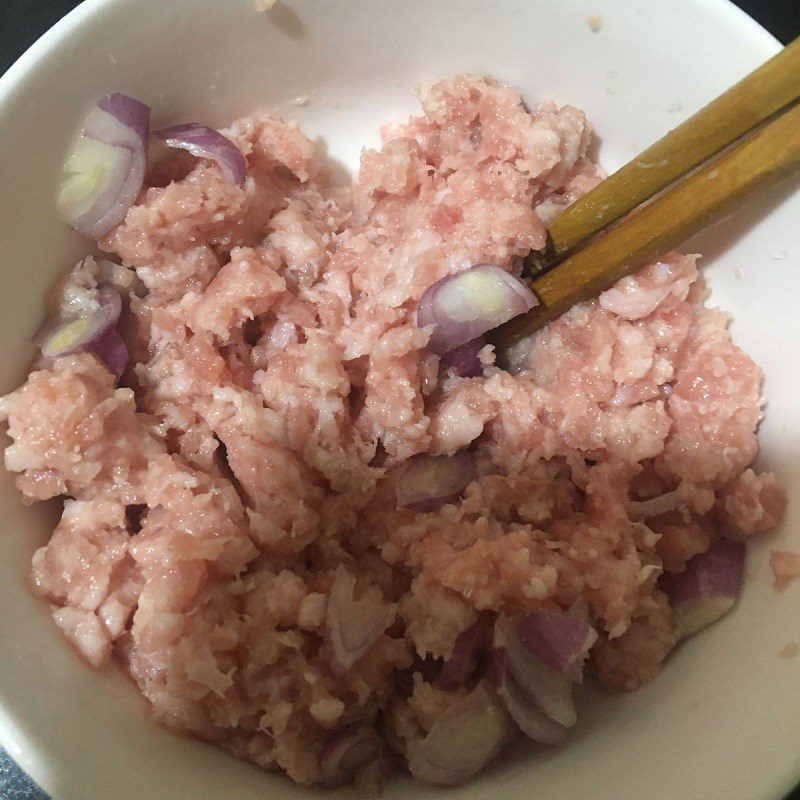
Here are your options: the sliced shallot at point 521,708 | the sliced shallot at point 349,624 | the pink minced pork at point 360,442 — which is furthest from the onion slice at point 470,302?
the sliced shallot at point 521,708

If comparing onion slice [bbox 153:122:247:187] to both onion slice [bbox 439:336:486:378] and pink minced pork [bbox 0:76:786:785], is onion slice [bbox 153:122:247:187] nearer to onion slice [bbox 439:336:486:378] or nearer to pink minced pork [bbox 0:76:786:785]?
pink minced pork [bbox 0:76:786:785]

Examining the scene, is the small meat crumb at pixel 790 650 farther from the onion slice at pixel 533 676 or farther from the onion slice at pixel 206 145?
the onion slice at pixel 206 145

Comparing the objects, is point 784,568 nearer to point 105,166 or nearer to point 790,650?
point 790,650

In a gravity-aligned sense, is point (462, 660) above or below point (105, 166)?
below

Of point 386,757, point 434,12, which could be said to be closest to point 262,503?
point 386,757

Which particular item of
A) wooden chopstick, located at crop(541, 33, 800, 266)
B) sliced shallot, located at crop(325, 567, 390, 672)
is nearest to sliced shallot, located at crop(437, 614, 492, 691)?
sliced shallot, located at crop(325, 567, 390, 672)

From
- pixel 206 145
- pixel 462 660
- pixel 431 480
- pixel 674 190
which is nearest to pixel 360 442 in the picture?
pixel 431 480

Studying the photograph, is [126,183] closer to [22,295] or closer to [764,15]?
[22,295]
